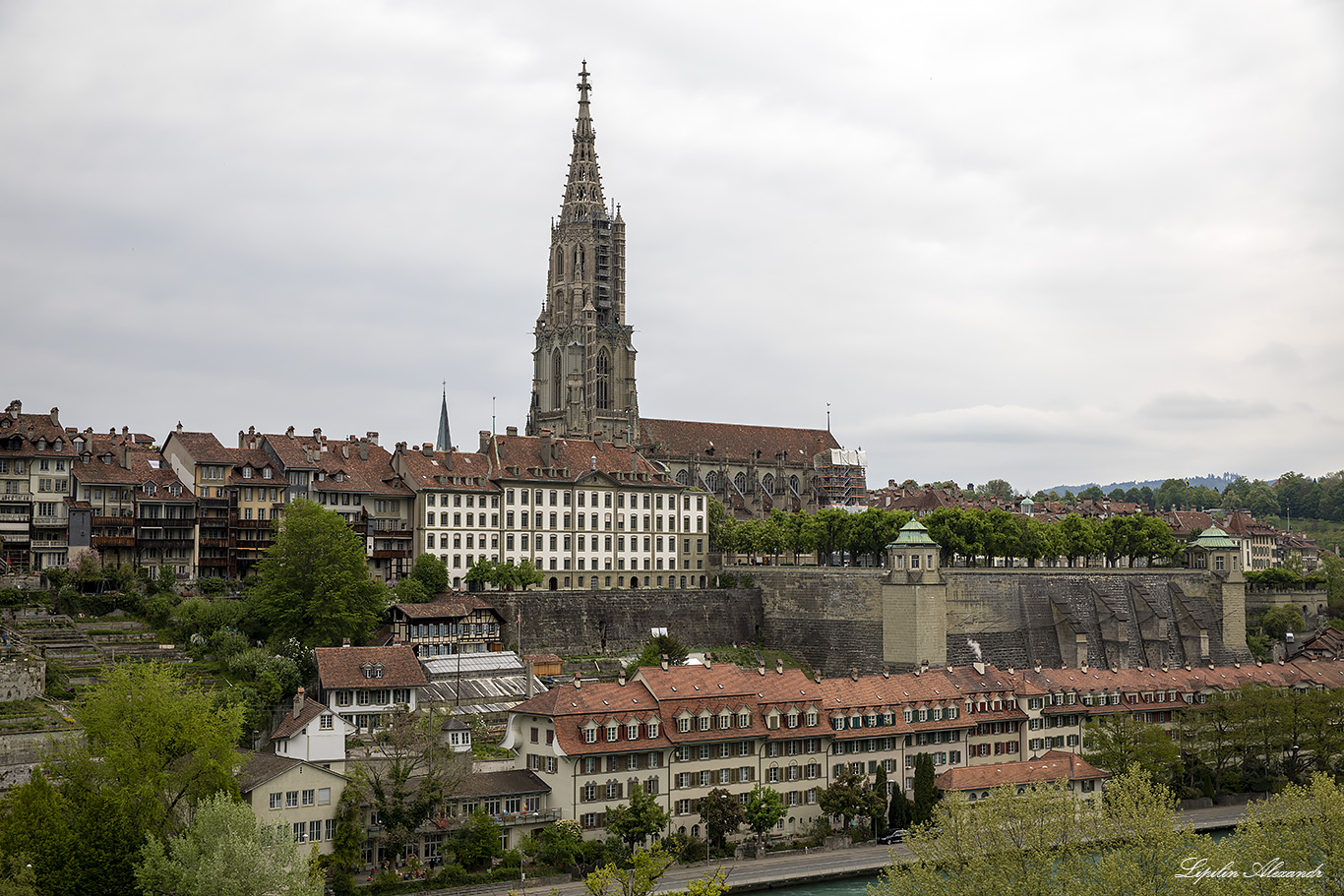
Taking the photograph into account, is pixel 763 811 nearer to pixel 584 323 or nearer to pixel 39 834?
pixel 39 834

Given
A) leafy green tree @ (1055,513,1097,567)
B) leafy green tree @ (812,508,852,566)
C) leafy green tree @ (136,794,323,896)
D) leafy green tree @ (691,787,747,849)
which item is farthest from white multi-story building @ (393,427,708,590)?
leafy green tree @ (136,794,323,896)

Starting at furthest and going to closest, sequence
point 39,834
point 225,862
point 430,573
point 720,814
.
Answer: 1. point 430,573
2. point 720,814
3. point 225,862
4. point 39,834

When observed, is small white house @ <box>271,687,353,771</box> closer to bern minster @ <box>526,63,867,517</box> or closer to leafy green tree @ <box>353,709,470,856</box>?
leafy green tree @ <box>353,709,470,856</box>

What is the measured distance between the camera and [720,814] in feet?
221

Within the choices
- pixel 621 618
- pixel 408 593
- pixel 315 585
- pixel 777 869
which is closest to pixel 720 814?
pixel 777 869

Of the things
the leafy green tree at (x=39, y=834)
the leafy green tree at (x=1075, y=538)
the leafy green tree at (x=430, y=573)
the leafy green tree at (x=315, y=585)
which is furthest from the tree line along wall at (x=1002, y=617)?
the leafy green tree at (x=39, y=834)

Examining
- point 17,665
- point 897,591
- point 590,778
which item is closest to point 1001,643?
point 897,591

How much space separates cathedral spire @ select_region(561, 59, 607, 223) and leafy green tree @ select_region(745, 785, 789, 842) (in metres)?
108

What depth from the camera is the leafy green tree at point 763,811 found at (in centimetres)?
6831

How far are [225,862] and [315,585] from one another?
3418 cm

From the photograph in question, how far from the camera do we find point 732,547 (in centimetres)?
12500

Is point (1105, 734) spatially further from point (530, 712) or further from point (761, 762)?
point (530, 712)

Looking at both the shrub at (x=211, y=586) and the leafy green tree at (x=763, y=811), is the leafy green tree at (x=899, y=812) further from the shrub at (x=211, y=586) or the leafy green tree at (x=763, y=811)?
the shrub at (x=211, y=586)

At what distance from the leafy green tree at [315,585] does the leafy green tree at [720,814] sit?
25.7 meters
